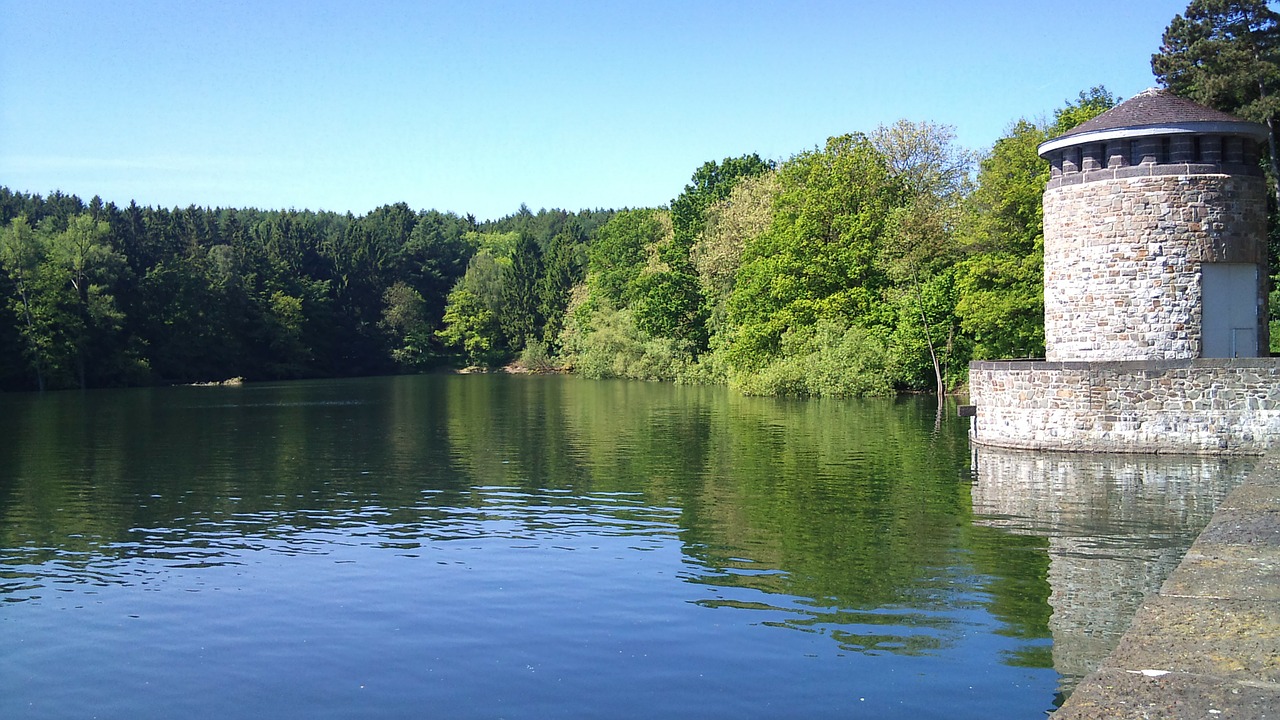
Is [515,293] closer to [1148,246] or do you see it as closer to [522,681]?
[1148,246]

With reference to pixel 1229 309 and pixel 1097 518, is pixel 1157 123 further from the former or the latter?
pixel 1097 518

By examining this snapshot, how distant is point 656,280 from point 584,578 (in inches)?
2361

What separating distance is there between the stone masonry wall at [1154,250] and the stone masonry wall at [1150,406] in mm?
1720

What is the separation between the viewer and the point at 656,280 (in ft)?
239

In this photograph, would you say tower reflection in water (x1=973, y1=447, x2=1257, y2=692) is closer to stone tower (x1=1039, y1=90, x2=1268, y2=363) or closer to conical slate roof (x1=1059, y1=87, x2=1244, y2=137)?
stone tower (x1=1039, y1=90, x2=1268, y2=363)

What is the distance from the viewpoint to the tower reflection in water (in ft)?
34.6

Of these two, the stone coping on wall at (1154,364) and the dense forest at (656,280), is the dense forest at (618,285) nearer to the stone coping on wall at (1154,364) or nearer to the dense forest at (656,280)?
the dense forest at (656,280)

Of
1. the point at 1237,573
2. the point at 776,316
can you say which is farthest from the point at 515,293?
the point at 1237,573

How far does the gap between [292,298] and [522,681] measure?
317 feet

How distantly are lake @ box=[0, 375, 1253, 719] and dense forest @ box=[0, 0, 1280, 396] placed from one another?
1594 cm

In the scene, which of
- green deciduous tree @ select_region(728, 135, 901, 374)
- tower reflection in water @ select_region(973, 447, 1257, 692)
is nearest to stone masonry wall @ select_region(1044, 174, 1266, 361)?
tower reflection in water @ select_region(973, 447, 1257, 692)

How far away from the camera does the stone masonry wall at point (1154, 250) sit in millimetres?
23312

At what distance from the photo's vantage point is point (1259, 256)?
23844 millimetres

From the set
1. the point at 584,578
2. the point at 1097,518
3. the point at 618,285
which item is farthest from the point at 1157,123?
the point at 618,285
